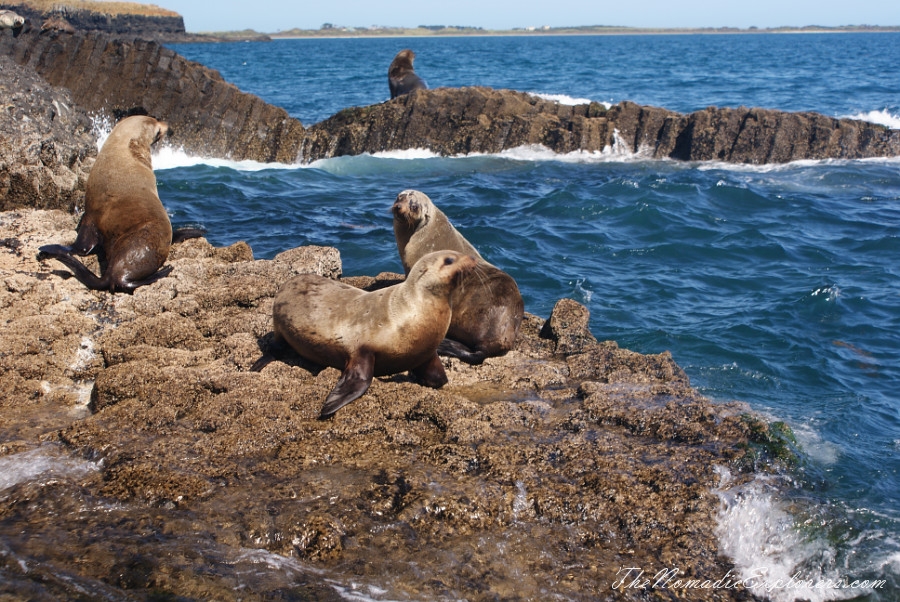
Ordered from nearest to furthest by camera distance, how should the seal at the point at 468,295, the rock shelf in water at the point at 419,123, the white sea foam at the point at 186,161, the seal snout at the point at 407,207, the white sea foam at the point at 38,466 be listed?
the white sea foam at the point at 38,466 < the seal at the point at 468,295 < the seal snout at the point at 407,207 < the white sea foam at the point at 186,161 < the rock shelf in water at the point at 419,123

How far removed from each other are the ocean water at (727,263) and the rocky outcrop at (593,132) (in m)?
0.45

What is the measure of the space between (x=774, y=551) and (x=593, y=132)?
1661 centimetres

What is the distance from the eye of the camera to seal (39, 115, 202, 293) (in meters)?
6.38

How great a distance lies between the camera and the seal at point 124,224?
6375 millimetres

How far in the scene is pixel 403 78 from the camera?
853 inches

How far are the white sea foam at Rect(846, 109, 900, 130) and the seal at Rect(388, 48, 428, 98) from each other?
49.8 feet

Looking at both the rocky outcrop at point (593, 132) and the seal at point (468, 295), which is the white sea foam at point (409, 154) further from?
the seal at point (468, 295)

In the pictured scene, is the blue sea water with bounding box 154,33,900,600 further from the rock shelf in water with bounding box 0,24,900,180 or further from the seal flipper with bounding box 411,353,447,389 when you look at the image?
the seal flipper with bounding box 411,353,447,389

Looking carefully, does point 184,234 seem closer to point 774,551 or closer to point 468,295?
point 468,295

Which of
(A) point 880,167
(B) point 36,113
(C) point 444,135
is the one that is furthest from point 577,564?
(A) point 880,167

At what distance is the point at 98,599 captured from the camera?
268 cm

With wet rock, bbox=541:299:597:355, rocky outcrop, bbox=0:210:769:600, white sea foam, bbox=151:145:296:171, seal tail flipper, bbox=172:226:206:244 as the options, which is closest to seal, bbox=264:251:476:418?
rocky outcrop, bbox=0:210:769:600

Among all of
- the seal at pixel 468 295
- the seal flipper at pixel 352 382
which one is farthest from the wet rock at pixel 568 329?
the seal flipper at pixel 352 382

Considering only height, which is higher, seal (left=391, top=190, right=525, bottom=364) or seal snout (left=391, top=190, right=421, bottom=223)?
seal snout (left=391, top=190, right=421, bottom=223)
